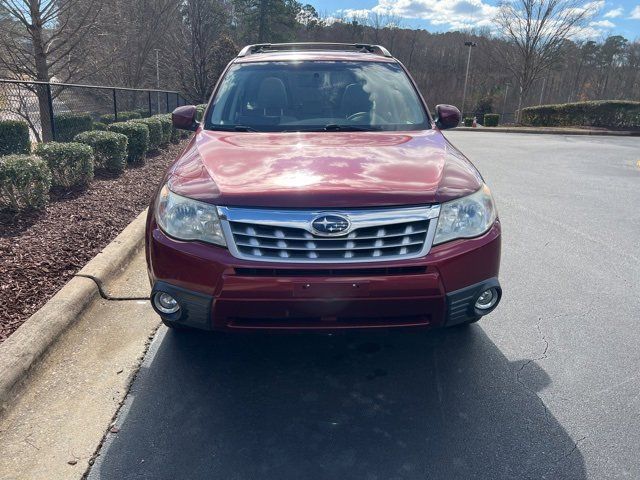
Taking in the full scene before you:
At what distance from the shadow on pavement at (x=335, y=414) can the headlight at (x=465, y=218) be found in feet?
2.87

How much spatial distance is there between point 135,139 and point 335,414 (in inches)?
288

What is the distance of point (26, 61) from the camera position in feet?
43.9

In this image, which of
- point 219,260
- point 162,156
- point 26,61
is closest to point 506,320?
point 219,260

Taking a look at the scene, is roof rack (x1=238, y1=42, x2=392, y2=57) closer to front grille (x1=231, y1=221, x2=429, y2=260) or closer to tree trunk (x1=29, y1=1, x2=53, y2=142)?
front grille (x1=231, y1=221, x2=429, y2=260)

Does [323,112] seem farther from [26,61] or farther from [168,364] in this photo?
[26,61]

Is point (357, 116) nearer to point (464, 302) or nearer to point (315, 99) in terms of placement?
point (315, 99)

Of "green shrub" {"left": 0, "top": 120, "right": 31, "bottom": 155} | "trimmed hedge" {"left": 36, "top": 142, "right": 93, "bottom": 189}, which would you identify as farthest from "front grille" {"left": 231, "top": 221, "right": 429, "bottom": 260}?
"green shrub" {"left": 0, "top": 120, "right": 31, "bottom": 155}

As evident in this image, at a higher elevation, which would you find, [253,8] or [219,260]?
[253,8]

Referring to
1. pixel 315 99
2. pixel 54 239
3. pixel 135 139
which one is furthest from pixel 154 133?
pixel 315 99

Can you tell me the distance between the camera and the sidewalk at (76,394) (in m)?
2.23

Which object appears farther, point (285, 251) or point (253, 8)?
point (253, 8)

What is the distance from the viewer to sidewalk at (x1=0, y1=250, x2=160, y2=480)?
223cm

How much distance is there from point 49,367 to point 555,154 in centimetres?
1379

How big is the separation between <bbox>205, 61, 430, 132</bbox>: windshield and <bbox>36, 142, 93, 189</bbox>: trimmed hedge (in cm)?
273
